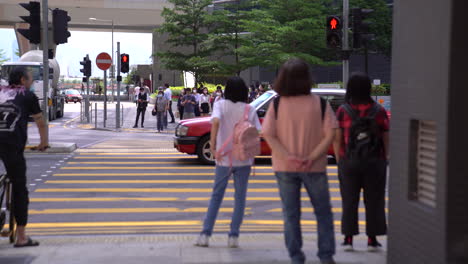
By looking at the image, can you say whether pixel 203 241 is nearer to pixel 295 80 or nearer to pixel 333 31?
pixel 295 80

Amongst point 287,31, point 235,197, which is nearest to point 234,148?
point 235,197

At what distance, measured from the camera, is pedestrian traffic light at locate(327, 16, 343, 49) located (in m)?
16.9

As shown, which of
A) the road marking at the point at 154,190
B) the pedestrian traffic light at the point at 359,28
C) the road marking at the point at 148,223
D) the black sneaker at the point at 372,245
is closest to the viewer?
the black sneaker at the point at 372,245

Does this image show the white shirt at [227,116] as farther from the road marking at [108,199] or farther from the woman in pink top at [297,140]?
the road marking at [108,199]

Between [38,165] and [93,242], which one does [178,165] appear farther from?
[93,242]

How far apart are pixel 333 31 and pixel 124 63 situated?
16.9m

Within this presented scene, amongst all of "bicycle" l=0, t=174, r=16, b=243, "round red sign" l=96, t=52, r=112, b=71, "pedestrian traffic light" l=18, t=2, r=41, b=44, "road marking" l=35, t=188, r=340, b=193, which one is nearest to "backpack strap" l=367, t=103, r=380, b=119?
"bicycle" l=0, t=174, r=16, b=243

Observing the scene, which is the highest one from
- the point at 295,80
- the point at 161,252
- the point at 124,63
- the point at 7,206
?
the point at 124,63

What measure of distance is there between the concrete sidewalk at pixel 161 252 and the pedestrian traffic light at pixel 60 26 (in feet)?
39.3

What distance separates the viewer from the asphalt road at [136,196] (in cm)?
835

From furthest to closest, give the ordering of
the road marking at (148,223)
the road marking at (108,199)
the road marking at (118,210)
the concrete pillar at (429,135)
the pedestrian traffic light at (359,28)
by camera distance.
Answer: the pedestrian traffic light at (359,28)
the road marking at (108,199)
the road marking at (118,210)
the road marking at (148,223)
the concrete pillar at (429,135)

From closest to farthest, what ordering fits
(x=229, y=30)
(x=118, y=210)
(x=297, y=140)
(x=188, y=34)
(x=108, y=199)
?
1. (x=297, y=140)
2. (x=118, y=210)
3. (x=108, y=199)
4. (x=229, y=30)
5. (x=188, y=34)

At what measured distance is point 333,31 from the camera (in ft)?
55.6

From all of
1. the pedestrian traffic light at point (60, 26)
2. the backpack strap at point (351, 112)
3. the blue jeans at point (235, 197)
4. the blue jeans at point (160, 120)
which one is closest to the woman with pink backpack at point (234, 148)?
the blue jeans at point (235, 197)
